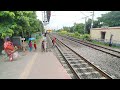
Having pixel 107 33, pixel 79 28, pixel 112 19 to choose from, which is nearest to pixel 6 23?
pixel 107 33

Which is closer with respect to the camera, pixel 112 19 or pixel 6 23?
pixel 6 23

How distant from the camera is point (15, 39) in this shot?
712 inches

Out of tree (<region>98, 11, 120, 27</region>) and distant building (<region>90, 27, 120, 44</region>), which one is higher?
tree (<region>98, 11, 120, 27</region>)

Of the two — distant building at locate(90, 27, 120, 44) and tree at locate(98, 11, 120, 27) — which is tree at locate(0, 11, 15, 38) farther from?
tree at locate(98, 11, 120, 27)

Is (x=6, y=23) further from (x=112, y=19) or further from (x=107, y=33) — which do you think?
(x=112, y=19)

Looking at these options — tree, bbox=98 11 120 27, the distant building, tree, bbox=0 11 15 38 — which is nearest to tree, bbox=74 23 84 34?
tree, bbox=98 11 120 27

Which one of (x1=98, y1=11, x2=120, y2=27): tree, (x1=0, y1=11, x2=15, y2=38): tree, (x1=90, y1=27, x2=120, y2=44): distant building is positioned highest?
(x1=98, y1=11, x2=120, y2=27): tree

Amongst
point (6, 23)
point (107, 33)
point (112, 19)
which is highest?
point (112, 19)

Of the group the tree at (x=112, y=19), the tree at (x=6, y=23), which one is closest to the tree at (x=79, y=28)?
the tree at (x=112, y=19)

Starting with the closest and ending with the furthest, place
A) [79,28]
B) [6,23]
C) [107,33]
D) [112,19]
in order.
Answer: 1. [6,23]
2. [107,33]
3. [112,19]
4. [79,28]

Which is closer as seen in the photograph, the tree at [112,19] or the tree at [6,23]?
the tree at [6,23]

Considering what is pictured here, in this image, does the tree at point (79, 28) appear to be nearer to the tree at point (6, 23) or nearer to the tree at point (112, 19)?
the tree at point (112, 19)
